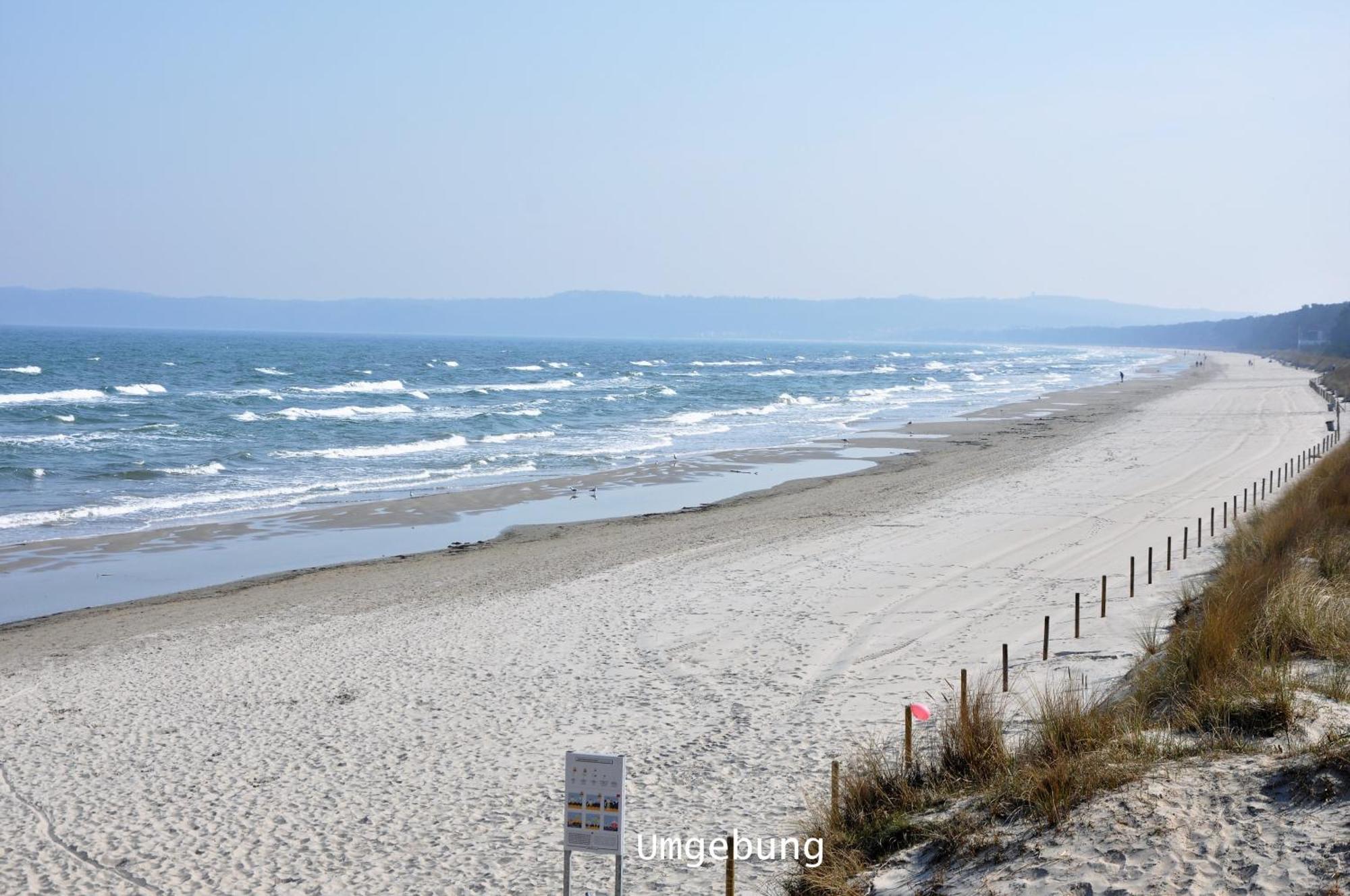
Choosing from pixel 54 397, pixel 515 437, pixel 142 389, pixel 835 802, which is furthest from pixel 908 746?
pixel 142 389

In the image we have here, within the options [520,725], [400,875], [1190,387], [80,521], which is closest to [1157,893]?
[400,875]

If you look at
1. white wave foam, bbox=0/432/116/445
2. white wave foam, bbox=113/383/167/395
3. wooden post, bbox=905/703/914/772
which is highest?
wooden post, bbox=905/703/914/772

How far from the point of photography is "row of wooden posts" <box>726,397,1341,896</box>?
645 cm

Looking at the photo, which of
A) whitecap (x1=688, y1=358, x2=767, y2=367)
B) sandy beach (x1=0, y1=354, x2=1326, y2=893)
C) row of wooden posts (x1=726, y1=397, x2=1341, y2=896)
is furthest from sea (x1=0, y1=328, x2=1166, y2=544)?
row of wooden posts (x1=726, y1=397, x2=1341, y2=896)

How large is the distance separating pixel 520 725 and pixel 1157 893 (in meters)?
6.11

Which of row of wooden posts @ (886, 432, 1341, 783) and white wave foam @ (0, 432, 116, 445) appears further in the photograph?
white wave foam @ (0, 432, 116, 445)

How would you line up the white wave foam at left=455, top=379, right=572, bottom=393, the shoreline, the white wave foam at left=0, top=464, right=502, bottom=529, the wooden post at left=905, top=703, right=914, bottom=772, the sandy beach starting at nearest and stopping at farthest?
the wooden post at left=905, top=703, right=914, bottom=772
the sandy beach
the shoreline
the white wave foam at left=0, top=464, right=502, bottom=529
the white wave foam at left=455, top=379, right=572, bottom=393

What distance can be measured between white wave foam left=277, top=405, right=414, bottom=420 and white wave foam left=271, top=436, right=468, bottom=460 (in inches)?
351

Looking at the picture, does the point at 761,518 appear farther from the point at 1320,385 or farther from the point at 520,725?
the point at 1320,385

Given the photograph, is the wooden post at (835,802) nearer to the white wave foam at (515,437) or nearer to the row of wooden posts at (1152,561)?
the row of wooden posts at (1152,561)

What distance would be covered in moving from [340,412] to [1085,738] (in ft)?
145

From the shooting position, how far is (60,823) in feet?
26.4

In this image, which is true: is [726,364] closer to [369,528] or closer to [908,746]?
[369,528]

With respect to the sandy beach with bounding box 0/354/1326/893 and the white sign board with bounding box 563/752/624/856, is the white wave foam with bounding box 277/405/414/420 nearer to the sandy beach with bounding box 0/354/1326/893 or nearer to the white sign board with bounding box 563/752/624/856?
the sandy beach with bounding box 0/354/1326/893
